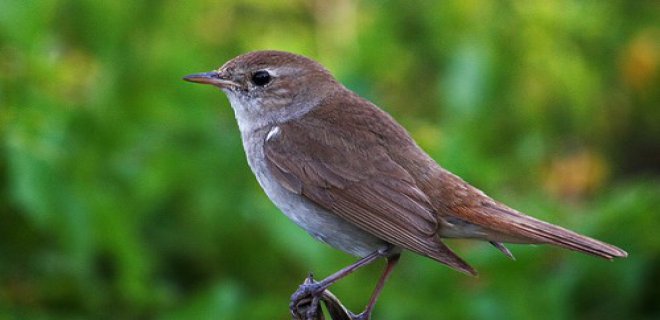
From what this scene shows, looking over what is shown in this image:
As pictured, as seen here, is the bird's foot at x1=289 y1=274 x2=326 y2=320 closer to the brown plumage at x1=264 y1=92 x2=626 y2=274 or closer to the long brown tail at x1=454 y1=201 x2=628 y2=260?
the brown plumage at x1=264 y1=92 x2=626 y2=274

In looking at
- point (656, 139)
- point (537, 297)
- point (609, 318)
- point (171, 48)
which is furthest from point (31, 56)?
point (656, 139)

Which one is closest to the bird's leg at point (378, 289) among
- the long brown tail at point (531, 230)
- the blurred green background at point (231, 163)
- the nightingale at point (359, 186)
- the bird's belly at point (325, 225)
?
the nightingale at point (359, 186)

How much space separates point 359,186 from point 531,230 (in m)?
0.71

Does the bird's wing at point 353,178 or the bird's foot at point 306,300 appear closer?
the bird's foot at point 306,300

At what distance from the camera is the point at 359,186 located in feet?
16.8

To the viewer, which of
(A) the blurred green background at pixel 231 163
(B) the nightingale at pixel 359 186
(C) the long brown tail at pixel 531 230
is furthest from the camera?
(A) the blurred green background at pixel 231 163

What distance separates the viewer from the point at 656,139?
982 cm

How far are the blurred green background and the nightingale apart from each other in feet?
3.29

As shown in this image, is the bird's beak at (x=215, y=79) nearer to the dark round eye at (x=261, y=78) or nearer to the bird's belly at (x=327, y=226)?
the dark round eye at (x=261, y=78)

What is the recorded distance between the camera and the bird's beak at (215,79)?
5.38 meters

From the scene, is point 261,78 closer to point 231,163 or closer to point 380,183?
point 380,183

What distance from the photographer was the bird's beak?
5.38 meters

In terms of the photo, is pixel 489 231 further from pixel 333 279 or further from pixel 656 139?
pixel 656 139

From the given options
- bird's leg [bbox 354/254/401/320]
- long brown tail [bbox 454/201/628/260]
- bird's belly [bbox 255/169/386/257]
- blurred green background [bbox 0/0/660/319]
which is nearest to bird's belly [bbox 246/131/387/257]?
bird's belly [bbox 255/169/386/257]
